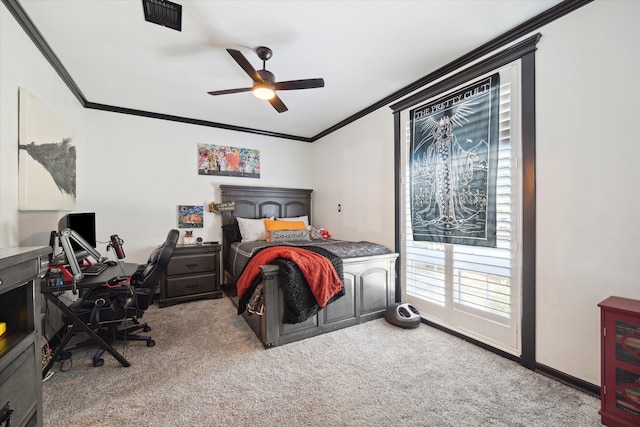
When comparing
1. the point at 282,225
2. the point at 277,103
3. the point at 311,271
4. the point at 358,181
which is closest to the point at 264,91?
the point at 277,103

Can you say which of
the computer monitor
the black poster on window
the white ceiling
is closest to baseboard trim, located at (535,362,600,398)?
the black poster on window

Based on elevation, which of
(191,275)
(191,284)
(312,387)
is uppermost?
(191,275)

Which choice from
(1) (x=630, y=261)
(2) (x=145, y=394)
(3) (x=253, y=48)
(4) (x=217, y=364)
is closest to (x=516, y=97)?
(1) (x=630, y=261)

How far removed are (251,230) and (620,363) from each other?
374cm

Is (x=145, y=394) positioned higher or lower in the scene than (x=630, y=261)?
lower

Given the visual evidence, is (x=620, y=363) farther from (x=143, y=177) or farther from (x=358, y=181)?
(x=143, y=177)

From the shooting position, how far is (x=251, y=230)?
3932 millimetres

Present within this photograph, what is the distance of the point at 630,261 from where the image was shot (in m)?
1.57

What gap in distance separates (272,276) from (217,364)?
0.80 meters

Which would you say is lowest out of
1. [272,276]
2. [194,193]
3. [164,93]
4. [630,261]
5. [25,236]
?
[272,276]

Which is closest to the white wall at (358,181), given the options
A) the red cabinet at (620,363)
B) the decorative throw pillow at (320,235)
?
the decorative throw pillow at (320,235)

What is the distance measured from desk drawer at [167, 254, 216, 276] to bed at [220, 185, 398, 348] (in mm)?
329

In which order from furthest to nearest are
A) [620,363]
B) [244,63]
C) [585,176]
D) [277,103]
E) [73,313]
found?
[277,103]
[244,63]
[73,313]
[585,176]
[620,363]

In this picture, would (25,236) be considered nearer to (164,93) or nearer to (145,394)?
(145,394)
